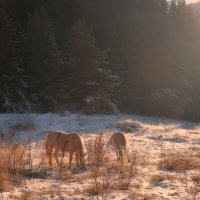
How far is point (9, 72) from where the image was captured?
29.3m

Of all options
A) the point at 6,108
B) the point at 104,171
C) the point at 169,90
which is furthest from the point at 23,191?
the point at 169,90

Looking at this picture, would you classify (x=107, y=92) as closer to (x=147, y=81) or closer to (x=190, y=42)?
(x=147, y=81)

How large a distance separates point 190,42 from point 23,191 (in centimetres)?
4505

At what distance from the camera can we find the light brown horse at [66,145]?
983 centimetres

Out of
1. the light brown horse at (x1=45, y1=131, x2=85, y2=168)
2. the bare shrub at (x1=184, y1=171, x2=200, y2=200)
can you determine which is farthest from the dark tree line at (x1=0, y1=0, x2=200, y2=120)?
the bare shrub at (x1=184, y1=171, x2=200, y2=200)

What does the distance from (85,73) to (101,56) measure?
208 centimetres

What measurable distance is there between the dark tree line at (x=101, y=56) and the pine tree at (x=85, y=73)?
0.08 m

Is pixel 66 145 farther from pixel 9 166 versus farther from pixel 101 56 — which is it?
pixel 101 56

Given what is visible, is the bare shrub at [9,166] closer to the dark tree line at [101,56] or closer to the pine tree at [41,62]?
the dark tree line at [101,56]

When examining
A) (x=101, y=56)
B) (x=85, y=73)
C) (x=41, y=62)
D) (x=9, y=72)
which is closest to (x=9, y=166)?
(x=9, y=72)

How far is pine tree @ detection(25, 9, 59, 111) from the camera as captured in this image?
31.8 meters

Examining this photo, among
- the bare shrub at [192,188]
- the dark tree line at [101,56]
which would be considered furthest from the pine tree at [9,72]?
the bare shrub at [192,188]

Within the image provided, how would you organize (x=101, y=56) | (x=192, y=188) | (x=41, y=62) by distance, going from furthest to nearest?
(x=101, y=56) < (x=41, y=62) < (x=192, y=188)

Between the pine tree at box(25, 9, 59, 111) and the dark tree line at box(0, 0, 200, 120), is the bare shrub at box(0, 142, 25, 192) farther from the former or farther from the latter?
the pine tree at box(25, 9, 59, 111)
